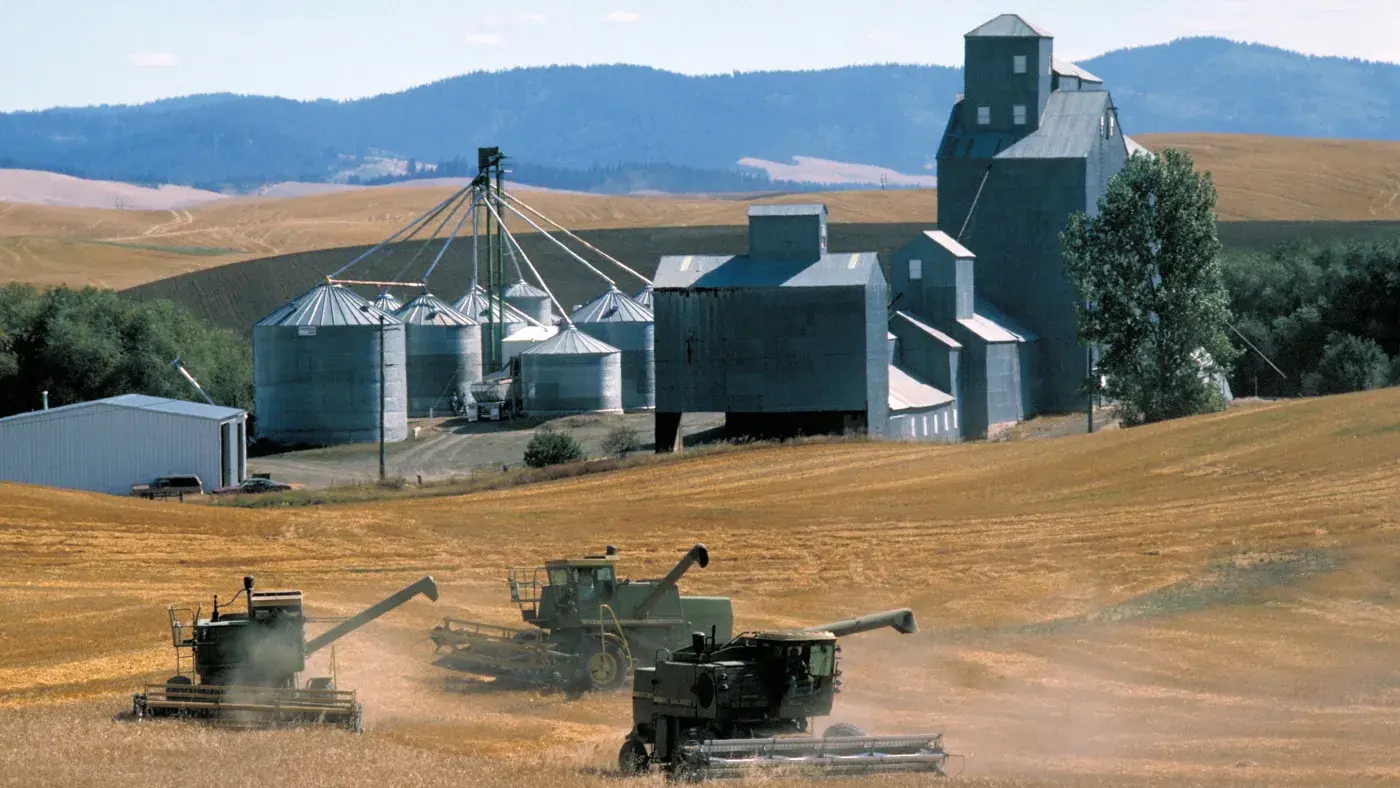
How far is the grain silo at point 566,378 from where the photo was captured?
100938 millimetres

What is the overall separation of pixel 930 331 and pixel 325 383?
3145 centimetres

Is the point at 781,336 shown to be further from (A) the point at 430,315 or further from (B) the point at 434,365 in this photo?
(A) the point at 430,315

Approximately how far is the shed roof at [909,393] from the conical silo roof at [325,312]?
28.6 meters

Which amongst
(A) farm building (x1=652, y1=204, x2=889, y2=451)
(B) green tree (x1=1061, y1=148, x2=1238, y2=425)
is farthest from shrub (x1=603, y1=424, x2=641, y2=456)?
(B) green tree (x1=1061, y1=148, x2=1238, y2=425)

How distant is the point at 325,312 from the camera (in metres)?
94.5


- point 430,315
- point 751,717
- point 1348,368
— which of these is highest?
point 430,315

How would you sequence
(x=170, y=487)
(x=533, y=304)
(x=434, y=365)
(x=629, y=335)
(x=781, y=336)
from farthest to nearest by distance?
1. (x=533, y=304)
2. (x=629, y=335)
3. (x=434, y=365)
4. (x=781, y=336)
5. (x=170, y=487)

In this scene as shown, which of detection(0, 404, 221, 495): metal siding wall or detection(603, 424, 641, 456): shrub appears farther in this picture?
detection(603, 424, 641, 456): shrub

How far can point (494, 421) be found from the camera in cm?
10081

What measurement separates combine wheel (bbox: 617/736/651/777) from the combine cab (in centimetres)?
577

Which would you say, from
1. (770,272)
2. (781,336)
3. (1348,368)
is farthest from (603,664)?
(1348,368)

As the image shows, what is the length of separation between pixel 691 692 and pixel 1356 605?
18498mm

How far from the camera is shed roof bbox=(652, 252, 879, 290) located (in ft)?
242

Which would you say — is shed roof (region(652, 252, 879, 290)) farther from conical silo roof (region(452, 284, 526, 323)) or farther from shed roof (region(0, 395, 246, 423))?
conical silo roof (region(452, 284, 526, 323))
